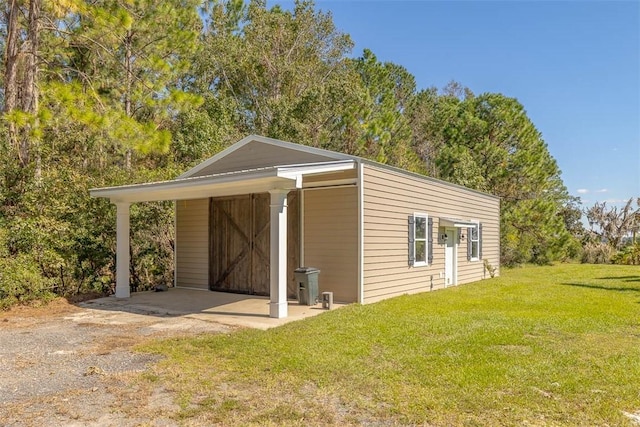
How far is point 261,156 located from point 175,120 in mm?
9120

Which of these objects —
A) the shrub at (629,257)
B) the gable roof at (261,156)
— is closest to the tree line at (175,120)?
the gable roof at (261,156)

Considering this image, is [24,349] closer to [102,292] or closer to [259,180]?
[259,180]

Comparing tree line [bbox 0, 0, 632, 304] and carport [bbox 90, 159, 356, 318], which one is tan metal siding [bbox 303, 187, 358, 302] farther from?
tree line [bbox 0, 0, 632, 304]

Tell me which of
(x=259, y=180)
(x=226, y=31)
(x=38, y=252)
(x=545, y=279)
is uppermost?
(x=226, y=31)

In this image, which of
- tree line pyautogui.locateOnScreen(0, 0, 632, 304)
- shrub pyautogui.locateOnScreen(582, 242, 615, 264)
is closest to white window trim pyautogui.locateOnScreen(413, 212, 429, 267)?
tree line pyautogui.locateOnScreen(0, 0, 632, 304)

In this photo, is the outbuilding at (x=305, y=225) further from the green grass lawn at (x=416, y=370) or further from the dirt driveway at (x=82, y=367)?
the dirt driveway at (x=82, y=367)

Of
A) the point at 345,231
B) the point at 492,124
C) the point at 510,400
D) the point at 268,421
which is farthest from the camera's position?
the point at 492,124

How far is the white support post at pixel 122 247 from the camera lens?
387 inches

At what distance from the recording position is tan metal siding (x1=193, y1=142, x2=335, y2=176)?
9.35m

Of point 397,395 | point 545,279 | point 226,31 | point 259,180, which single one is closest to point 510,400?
point 397,395

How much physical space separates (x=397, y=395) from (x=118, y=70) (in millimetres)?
13850

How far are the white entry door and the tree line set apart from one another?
7111 millimetres

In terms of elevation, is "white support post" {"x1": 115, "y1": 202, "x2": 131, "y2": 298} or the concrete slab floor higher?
"white support post" {"x1": 115, "y1": 202, "x2": 131, "y2": 298}

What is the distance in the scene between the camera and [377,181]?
888 centimetres
